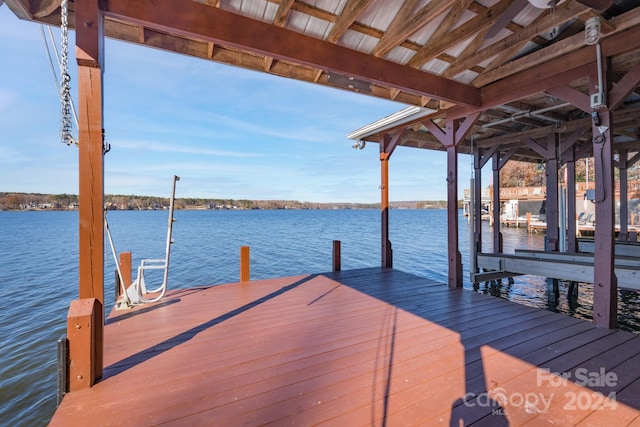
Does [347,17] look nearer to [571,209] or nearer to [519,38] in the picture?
[519,38]

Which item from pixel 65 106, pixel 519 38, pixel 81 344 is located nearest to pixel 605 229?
pixel 519 38

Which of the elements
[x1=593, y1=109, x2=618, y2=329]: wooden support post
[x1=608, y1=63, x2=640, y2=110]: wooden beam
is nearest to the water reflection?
[x1=593, y1=109, x2=618, y2=329]: wooden support post

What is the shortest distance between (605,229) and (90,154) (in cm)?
491

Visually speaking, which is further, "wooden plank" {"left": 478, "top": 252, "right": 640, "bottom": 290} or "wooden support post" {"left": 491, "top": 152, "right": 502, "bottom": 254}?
"wooden support post" {"left": 491, "top": 152, "right": 502, "bottom": 254}

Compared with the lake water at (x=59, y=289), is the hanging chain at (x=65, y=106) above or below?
above

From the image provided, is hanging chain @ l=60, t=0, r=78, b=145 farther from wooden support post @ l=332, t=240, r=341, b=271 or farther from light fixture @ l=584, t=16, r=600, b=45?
wooden support post @ l=332, t=240, r=341, b=271

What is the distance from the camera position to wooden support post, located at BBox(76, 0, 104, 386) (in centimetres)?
202

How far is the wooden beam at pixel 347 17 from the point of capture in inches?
94.8

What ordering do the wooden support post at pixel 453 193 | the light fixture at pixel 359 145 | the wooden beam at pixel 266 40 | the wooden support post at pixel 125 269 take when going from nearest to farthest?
the wooden beam at pixel 266 40 < the wooden support post at pixel 125 269 < the wooden support post at pixel 453 193 < the light fixture at pixel 359 145

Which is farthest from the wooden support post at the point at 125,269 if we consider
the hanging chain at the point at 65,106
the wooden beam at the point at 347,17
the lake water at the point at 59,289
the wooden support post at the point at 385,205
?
the wooden support post at the point at 385,205

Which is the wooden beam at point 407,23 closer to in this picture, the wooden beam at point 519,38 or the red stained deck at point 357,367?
the wooden beam at point 519,38

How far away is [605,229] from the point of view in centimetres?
296

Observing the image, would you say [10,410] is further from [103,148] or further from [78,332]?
[103,148]

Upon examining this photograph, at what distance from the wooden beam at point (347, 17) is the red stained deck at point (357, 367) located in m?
3.03
